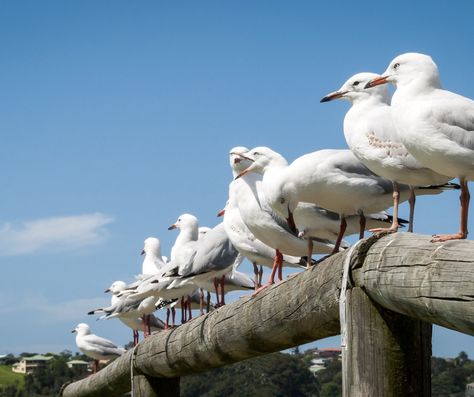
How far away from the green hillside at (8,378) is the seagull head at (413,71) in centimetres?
5449

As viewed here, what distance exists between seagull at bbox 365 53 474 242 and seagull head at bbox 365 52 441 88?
5 cm

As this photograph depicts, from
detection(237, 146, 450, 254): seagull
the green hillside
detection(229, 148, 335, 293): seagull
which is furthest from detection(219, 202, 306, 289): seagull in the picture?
the green hillside

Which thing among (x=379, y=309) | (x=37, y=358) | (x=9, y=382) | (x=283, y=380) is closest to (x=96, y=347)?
(x=283, y=380)

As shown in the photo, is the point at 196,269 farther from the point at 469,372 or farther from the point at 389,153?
the point at 469,372

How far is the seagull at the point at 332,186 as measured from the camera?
639 centimetres

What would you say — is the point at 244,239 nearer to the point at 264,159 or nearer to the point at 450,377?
the point at 264,159

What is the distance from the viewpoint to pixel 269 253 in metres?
8.81

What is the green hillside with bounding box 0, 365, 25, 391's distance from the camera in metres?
58.9

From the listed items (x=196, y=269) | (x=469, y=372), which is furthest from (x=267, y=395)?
(x=196, y=269)

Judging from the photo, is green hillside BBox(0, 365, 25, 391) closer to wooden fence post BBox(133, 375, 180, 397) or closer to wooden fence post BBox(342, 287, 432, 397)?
wooden fence post BBox(133, 375, 180, 397)

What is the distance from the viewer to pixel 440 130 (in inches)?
183

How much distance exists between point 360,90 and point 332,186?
2.32 ft

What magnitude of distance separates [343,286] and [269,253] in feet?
17.0

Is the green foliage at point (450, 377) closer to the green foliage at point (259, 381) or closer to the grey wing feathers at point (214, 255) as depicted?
the green foliage at point (259, 381)
